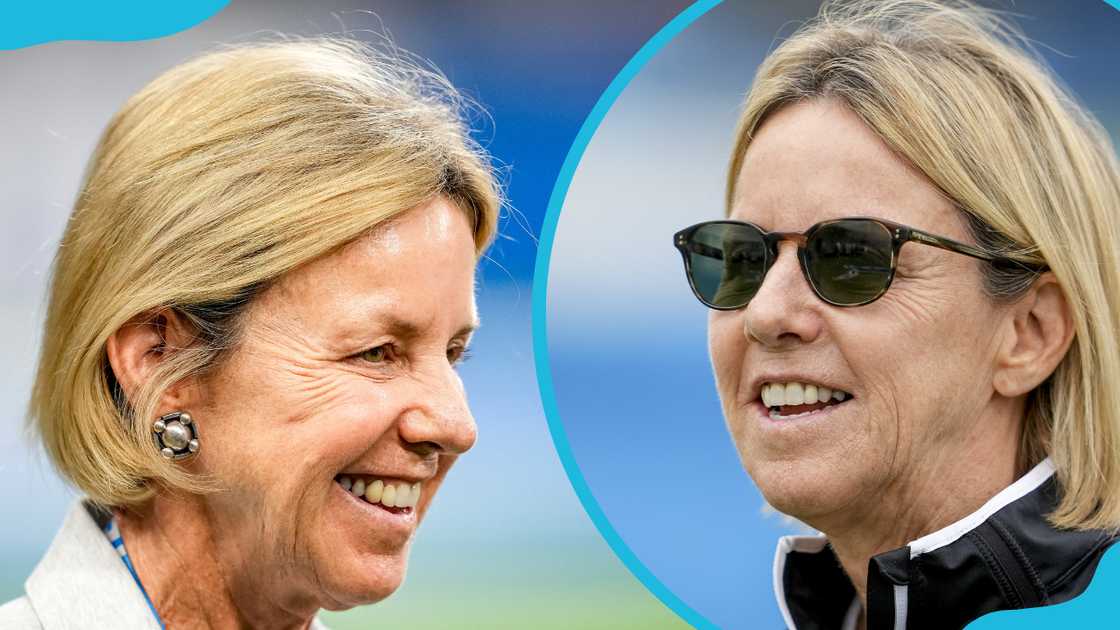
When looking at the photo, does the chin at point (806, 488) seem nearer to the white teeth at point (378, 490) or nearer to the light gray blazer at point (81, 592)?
the white teeth at point (378, 490)

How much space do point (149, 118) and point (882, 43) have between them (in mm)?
1607

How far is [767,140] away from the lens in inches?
105

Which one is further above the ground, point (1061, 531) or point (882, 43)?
point (882, 43)

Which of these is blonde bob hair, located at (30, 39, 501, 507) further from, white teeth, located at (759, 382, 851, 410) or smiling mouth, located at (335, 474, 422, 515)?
white teeth, located at (759, 382, 851, 410)

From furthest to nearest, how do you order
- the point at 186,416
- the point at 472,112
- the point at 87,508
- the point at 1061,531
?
the point at 472,112 → the point at 87,508 → the point at 186,416 → the point at 1061,531

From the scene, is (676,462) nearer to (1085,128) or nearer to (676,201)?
(676,201)

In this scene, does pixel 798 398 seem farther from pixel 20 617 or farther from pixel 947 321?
pixel 20 617

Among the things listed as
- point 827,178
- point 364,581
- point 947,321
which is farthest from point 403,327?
point 947,321

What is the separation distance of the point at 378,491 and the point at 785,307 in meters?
0.96

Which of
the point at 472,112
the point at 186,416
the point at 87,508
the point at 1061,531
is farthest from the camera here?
the point at 472,112

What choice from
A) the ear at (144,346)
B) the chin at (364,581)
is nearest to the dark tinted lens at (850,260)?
the chin at (364,581)

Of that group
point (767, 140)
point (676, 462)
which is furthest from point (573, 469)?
point (767, 140)

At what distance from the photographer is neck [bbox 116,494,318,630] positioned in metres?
2.64

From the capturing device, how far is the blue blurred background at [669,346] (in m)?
2.76
